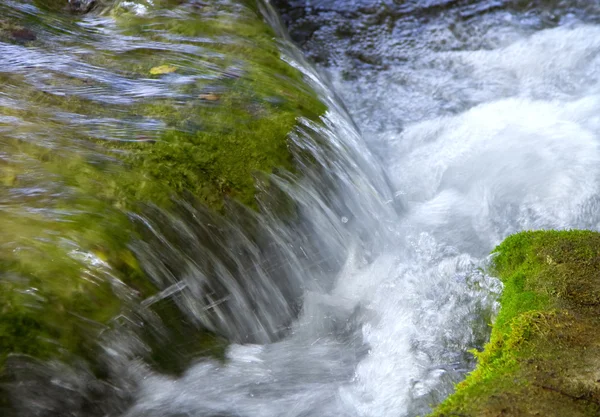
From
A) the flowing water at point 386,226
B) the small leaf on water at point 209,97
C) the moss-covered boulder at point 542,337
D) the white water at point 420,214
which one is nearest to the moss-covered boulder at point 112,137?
the small leaf on water at point 209,97

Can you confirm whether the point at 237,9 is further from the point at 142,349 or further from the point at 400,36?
the point at 142,349

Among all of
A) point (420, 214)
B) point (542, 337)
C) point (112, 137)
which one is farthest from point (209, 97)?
point (542, 337)

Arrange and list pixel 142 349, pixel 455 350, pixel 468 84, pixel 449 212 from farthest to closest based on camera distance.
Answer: pixel 468 84, pixel 449 212, pixel 455 350, pixel 142 349

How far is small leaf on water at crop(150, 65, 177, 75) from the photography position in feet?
15.9

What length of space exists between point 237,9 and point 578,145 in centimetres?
327

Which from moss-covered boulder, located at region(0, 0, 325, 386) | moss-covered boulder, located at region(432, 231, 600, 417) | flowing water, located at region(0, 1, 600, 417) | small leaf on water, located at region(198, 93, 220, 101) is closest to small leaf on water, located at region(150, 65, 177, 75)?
moss-covered boulder, located at region(0, 0, 325, 386)

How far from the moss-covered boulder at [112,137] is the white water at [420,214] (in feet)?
1.38

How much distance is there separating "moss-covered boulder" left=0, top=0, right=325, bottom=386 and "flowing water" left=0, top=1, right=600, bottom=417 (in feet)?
0.52

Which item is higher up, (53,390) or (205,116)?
(205,116)

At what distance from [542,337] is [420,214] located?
2261 mm

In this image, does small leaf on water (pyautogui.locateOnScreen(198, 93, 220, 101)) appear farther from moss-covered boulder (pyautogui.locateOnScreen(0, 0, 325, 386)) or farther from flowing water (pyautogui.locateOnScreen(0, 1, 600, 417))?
flowing water (pyautogui.locateOnScreen(0, 1, 600, 417))

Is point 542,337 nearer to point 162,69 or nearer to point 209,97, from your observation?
point 209,97

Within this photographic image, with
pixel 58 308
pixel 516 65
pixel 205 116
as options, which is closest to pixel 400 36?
pixel 516 65

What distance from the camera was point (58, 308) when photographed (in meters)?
3.20
